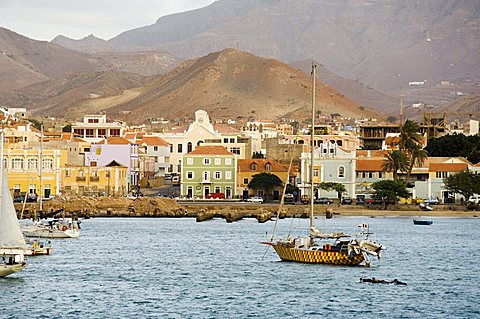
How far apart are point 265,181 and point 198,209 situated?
14882 millimetres

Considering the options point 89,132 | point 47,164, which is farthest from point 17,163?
point 89,132

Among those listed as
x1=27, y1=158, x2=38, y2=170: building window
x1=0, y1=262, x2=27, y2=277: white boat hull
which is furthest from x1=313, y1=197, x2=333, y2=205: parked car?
x1=0, y1=262, x2=27, y2=277: white boat hull

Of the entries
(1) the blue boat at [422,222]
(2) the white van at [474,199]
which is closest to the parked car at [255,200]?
(2) the white van at [474,199]

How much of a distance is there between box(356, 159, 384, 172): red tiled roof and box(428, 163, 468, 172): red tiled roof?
5497 mm

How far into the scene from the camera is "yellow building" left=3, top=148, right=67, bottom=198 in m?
122

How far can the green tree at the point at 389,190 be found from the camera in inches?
4638

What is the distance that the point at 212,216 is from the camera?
111 metres

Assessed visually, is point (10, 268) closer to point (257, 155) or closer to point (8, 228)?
point (8, 228)

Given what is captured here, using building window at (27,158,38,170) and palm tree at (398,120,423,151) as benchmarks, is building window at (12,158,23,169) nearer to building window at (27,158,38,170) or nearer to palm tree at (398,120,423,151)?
building window at (27,158,38,170)

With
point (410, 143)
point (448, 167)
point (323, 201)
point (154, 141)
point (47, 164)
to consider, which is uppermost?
point (154, 141)

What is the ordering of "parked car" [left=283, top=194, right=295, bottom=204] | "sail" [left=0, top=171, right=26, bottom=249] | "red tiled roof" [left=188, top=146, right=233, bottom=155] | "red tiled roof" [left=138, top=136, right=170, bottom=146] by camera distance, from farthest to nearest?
"red tiled roof" [left=138, top=136, right=170, bottom=146] < "red tiled roof" [left=188, top=146, right=233, bottom=155] < "parked car" [left=283, top=194, right=295, bottom=204] < "sail" [left=0, top=171, right=26, bottom=249]

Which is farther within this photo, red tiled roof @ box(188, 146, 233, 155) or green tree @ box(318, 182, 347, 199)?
red tiled roof @ box(188, 146, 233, 155)

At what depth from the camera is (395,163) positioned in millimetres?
123875

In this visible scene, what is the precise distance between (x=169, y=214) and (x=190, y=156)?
20.1 metres
